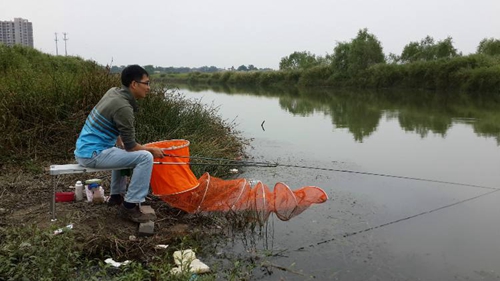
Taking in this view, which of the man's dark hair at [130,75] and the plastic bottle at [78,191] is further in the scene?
the plastic bottle at [78,191]

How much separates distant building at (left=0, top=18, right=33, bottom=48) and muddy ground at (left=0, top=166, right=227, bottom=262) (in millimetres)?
32841

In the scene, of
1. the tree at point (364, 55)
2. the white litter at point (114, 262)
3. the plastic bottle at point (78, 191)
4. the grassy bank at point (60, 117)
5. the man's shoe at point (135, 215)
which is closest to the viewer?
the white litter at point (114, 262)

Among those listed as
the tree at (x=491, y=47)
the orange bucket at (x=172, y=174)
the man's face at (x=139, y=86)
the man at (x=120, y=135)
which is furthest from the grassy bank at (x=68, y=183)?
the tree at (x=491, y=47)

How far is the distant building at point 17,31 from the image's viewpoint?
33.9m

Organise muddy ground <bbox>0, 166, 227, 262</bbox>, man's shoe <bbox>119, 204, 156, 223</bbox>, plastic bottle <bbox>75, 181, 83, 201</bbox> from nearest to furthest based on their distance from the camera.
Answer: muddy ground <bbox>0, 166, 227, 262</bbox> < man's shoe <bbox>119, 204, 156, 223</bbox> < plastic bottle <bbox>75, 181, 83, 201</bbox>

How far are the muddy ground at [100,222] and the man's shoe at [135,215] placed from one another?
8cm

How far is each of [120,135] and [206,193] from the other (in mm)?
1239

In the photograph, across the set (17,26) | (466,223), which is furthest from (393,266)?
(17,26)

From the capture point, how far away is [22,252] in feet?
10.0

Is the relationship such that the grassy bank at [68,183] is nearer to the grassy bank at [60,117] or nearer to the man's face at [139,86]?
the grassy bank at [60,117]

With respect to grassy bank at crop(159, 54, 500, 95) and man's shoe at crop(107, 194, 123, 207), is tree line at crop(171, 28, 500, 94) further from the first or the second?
man's shoe at crop(107, 194, 123, 207)

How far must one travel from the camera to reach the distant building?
33.9 metres

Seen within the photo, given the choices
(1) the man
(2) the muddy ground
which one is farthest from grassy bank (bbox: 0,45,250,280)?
(1) the man

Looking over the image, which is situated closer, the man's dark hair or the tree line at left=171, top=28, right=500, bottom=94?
the man's dark hair
